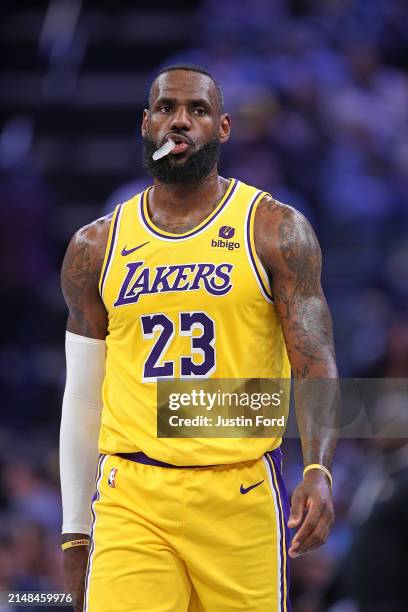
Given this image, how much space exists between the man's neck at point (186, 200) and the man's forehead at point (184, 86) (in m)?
0.28

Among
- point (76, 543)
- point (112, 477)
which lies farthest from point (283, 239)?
point (76, 543)

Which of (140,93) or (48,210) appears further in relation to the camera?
(140,93)

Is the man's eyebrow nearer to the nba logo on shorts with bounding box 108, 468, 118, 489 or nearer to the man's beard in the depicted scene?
the man's beard

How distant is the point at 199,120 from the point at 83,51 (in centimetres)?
706

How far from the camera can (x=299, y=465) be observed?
7695 millimetres

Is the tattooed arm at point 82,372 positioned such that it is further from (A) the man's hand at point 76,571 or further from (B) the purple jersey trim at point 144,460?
(B) the purple jersey trim at point 144,460

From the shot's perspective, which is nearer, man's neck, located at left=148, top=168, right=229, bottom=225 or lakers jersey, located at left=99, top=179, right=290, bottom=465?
lakers jersey, located at left=99, top=179, right=290, bottom=465

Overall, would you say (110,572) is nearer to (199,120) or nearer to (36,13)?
(199,120)

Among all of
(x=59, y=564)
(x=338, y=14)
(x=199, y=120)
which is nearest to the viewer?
(x=199, y=120)

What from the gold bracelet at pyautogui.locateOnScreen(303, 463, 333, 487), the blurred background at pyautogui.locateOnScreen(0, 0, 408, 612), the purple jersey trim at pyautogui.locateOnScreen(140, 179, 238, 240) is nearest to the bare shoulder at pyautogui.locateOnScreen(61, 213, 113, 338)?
the purple jersey trim at pyautogui.locateOnScreen(140, 179, 238, 240)

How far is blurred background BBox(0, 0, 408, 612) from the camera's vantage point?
7961 millimetres

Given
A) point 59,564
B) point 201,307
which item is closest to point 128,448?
point 201,307

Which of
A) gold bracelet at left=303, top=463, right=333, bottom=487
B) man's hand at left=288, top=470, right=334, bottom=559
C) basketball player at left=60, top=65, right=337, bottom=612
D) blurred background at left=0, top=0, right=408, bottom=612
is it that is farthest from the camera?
blurred background at left=0, top=0, right=408, bottom=612

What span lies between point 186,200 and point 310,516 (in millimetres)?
1308
